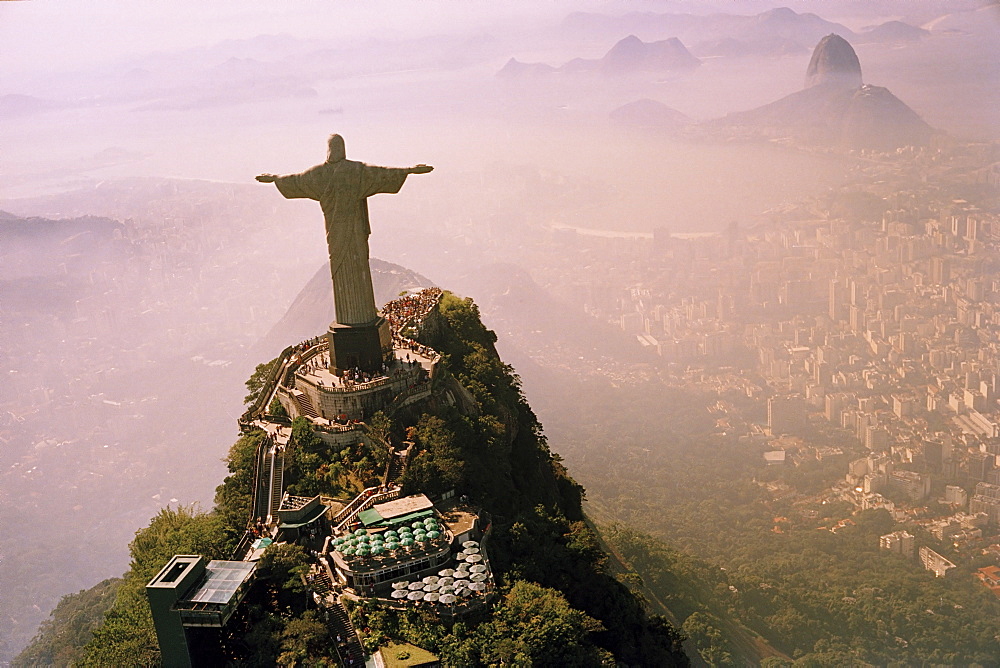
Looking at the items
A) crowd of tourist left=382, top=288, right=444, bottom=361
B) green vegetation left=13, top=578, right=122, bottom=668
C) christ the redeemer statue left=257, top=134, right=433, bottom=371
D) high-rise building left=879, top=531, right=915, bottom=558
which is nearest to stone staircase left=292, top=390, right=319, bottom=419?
christ the redeemer statue left=257, top=134, right=433, bottom=371

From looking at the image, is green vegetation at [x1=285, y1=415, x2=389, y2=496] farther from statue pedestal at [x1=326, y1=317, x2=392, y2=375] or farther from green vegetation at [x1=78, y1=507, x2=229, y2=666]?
statue pedestal at [x1=326, y1=317, x2=392, y2=375]

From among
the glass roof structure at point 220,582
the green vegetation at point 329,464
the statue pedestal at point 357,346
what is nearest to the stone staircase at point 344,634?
the glass roof structure at point 220,582

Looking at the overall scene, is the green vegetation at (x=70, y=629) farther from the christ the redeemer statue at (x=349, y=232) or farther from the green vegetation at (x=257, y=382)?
the christ the redeemer statue at (x=349, y=232)

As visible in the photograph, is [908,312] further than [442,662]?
Yes

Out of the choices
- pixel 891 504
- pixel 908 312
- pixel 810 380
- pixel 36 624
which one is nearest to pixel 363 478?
pixel 36 624

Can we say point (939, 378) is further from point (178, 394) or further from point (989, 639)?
point (178, 394)

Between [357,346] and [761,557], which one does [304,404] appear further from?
[761,557]

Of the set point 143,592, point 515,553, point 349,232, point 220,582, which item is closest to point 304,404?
point 349,232
